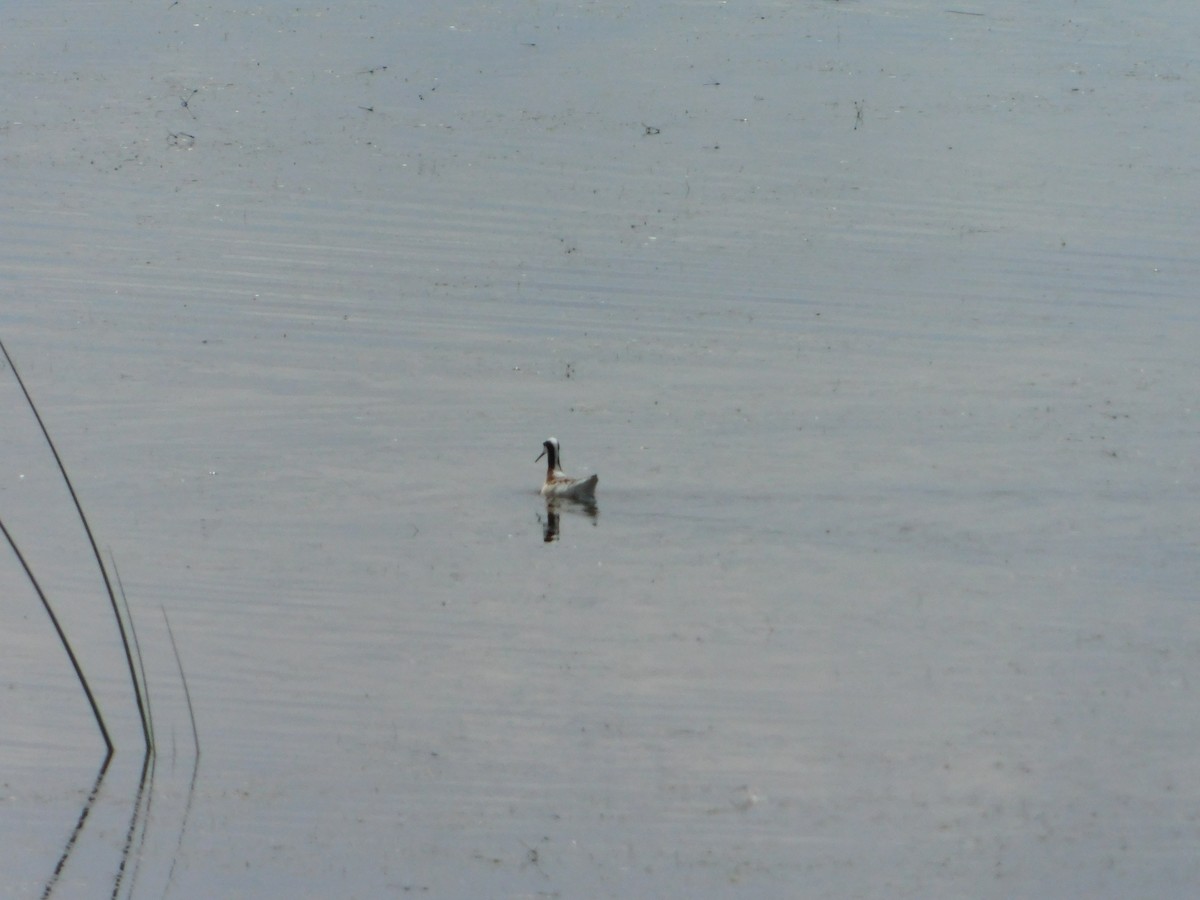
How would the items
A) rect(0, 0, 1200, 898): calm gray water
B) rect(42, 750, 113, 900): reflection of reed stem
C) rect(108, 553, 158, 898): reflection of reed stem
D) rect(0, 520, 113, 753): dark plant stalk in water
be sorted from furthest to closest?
rect(0, 0, 1200, 898): calm gray water → rect(108, 553, 158, 898): reflection of reed stem → rect(42, 750, 113, 900): reflection of reed stem → rect(0, 520, 113, 753): dark plant stalk in water

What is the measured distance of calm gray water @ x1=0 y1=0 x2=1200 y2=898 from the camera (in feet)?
40.8

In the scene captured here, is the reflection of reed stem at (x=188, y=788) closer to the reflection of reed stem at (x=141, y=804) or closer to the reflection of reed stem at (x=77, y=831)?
the reflection of reed stem at (x=141, y=804)

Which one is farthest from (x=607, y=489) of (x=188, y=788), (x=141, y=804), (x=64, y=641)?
(x=64, y=641)

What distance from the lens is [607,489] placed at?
19156 mm

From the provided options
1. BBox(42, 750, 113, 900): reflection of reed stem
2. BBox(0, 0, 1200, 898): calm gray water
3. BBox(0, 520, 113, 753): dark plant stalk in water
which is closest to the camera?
BBox(0, 520, 113, 753): dark plant stalk in water

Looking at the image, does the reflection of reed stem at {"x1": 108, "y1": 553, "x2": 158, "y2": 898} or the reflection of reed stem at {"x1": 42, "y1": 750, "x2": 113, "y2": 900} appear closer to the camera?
the reflection of reed stem at {"x1": 42, "y1": 750, "x2": 113, "y2": 900}

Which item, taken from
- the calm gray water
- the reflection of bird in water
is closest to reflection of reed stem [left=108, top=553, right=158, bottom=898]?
the calm gray water

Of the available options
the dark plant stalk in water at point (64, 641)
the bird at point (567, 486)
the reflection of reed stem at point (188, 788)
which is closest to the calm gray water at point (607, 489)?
the reflection of reed stem at point (188, 788)

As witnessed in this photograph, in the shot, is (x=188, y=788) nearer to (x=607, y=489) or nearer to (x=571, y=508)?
(x=571, y=508)

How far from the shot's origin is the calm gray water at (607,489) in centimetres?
1243

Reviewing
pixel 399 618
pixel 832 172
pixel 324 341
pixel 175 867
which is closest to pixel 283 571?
pixel 399 618

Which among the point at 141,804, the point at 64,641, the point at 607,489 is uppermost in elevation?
the point at 607,489

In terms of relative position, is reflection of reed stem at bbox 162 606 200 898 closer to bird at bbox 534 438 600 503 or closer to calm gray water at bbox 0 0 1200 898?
calm gray water at bbox 0 0 1200 898

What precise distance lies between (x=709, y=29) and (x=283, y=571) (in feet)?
104
